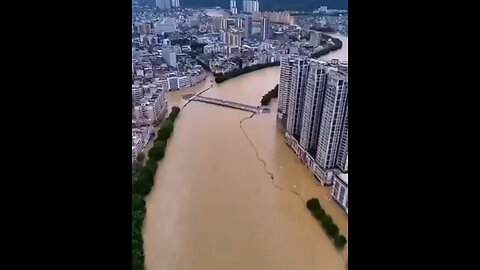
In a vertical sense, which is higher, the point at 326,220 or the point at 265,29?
the point at 265,29

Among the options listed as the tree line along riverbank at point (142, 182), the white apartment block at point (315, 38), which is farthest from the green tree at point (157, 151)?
the white apartment block at point (315, 38)

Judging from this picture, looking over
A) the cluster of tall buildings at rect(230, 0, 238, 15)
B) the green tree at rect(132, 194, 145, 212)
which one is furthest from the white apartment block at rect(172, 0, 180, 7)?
the green tree at rect(132, 194, 145, 212)

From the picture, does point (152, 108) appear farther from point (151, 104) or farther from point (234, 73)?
point (234, 73)

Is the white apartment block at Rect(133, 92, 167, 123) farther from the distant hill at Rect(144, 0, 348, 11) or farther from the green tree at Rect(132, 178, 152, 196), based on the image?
the distant hill at Rect(144, 0, 348, 11)

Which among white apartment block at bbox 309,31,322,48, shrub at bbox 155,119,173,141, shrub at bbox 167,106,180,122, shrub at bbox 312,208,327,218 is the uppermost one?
white apartment block at bbox 309,31,322,48

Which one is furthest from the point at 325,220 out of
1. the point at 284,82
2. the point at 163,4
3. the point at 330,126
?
the point at 163,4
